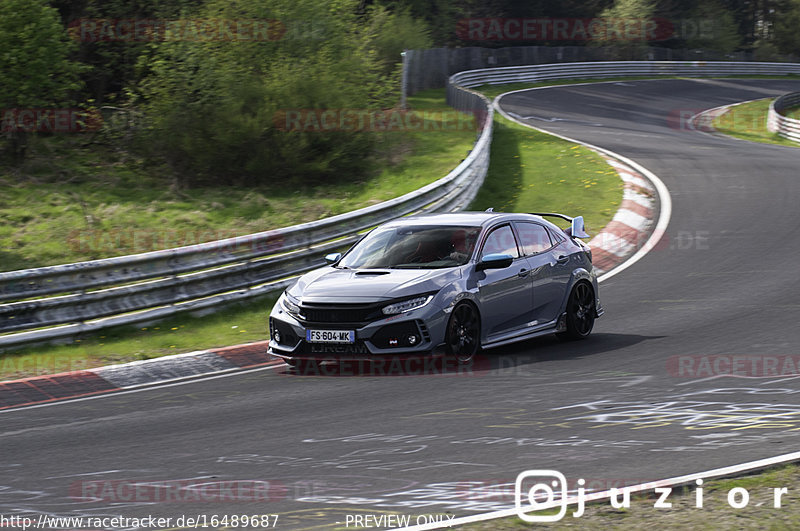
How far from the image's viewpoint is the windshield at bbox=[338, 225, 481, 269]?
10227 millimetres

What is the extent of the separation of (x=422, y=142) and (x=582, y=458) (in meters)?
20.7

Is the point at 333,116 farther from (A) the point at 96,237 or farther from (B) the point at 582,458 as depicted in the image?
(B) the point at 582,458

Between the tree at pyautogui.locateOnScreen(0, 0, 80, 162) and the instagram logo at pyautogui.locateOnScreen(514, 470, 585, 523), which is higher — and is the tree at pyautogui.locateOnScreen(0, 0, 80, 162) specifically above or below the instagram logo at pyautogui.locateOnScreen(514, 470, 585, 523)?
above

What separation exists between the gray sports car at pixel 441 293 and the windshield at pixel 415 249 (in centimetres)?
1

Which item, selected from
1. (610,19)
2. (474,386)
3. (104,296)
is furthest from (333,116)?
(610,19)

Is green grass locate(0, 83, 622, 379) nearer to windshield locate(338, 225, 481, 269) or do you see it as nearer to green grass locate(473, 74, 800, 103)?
windshield locate(338, 225, 481, 269)

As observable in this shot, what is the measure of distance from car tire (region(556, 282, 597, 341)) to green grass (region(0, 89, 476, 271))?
302 inches

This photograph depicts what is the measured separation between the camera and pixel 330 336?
9.34 metres

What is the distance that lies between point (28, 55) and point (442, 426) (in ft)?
57.2

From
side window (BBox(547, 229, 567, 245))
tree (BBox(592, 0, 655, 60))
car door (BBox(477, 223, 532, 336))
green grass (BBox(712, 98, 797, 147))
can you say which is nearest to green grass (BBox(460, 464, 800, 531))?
car door (BBox(477, 223, 532, 336))

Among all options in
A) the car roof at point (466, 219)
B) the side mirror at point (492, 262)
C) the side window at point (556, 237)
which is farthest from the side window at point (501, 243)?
the side window at point (556, 237)

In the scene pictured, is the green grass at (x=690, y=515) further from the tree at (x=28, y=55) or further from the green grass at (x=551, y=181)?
the tree at (x=28, y=55)

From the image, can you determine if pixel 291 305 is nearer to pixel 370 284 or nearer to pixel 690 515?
pixel 370 284

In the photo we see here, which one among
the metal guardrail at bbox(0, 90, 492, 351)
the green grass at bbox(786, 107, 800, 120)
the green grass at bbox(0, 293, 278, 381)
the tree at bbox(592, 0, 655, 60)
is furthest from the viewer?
the tree at bbox(592, 0, 655, 60)
